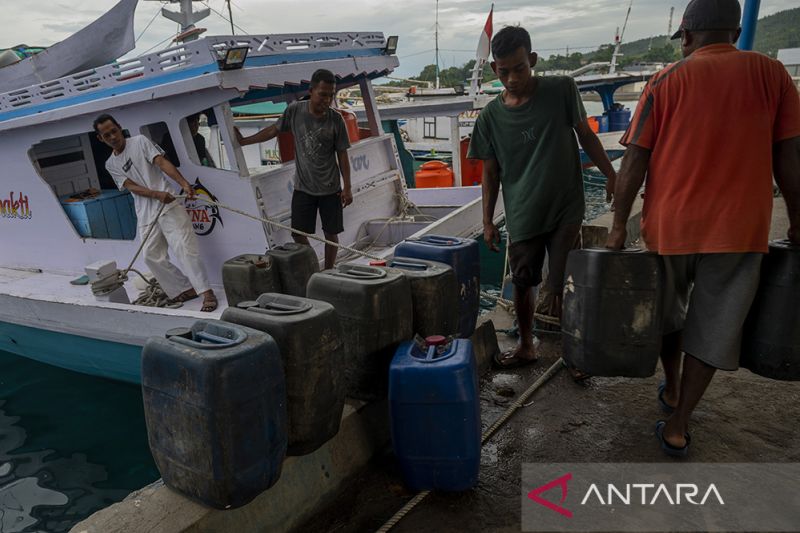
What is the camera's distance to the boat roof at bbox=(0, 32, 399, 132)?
4.92 meters

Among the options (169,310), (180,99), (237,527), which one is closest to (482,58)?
(180,99)

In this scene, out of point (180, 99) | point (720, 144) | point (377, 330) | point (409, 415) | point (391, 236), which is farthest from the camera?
point (391, 236)

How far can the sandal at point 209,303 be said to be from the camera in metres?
5.09

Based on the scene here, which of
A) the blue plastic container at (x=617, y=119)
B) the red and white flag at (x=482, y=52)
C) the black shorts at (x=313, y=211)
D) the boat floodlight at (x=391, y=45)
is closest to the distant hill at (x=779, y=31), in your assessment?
A: the blue plastic container at (x=617, y=119)

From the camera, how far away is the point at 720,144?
7.50 feet

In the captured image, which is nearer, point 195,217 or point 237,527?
point 237,527

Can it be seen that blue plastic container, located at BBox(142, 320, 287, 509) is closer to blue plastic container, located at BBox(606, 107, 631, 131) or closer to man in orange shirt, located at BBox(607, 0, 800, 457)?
man in orange shirt, located at BBox(607, 0, 800, 457)

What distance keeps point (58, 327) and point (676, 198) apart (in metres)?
5.61

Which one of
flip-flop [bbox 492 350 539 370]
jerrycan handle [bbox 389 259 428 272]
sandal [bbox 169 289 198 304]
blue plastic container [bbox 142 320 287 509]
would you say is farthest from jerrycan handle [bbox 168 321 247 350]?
sandal [bbox 169 289 198 304]

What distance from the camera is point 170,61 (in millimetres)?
5094

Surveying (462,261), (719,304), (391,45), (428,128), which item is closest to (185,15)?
(391,45)

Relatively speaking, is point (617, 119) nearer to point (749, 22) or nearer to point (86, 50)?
point (749, 22)

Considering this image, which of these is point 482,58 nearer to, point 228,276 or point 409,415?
point 228,276

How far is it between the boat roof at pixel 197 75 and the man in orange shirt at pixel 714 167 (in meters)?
3.58
